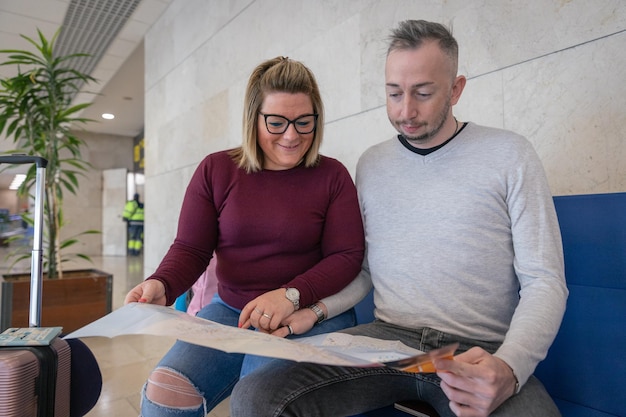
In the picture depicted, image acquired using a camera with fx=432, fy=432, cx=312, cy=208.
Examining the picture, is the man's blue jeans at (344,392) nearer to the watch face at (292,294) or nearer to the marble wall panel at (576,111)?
the watch face at (292,294)

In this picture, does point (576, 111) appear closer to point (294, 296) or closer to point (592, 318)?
point (592, 318)

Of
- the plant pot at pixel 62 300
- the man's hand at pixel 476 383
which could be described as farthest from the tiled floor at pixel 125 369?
the man's hand at pixel 476 383

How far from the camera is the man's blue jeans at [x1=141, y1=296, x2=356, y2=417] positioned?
36.4 inches

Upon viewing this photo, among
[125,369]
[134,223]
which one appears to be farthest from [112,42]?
[134,223]

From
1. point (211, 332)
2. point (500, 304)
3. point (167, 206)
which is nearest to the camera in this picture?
point (211, 332)

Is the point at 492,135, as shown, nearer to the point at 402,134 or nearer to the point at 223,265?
the point at 402,134

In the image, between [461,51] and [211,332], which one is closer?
[211,332]

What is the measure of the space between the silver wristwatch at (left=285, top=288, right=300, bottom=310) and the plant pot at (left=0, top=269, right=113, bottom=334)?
2442 millimetres

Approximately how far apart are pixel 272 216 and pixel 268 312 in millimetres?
289

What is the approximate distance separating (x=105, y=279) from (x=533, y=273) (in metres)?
2.95

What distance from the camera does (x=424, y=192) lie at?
1093mm

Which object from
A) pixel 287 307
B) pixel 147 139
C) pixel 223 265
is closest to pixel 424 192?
pixel 287 307

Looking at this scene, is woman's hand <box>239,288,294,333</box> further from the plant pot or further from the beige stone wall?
the plant pot

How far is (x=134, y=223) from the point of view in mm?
10203
